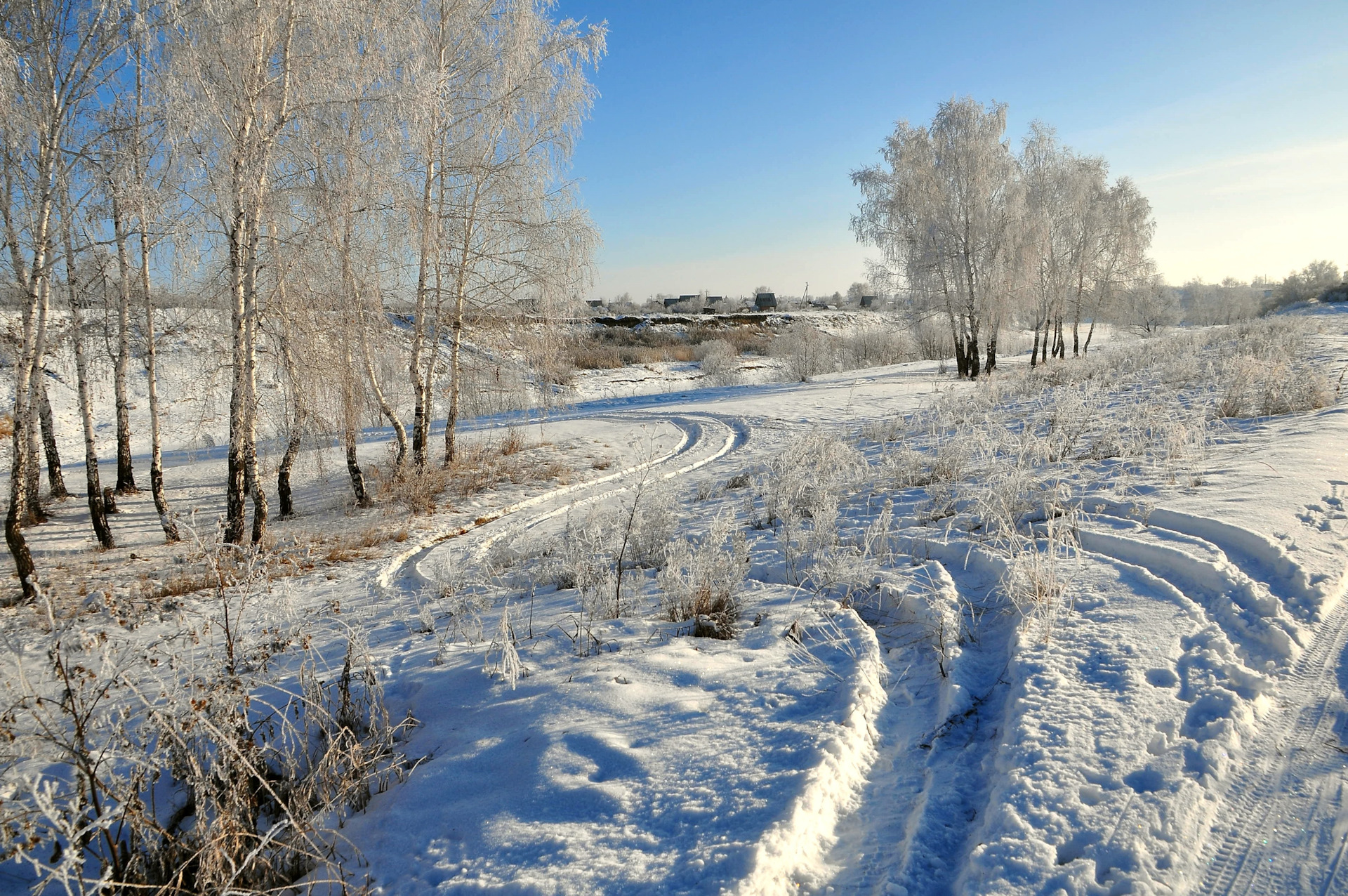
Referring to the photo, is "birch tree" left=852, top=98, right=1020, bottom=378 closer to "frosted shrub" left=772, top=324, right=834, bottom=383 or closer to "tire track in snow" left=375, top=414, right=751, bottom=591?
"frosted shrub" left=772, top=324, right=834, bottom=383

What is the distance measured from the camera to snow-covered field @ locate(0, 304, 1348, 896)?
6.85 ft

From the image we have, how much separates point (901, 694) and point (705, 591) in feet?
4.43

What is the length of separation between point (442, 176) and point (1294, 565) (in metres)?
11.1

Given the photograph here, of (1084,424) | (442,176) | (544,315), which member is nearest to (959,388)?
(1084,424)

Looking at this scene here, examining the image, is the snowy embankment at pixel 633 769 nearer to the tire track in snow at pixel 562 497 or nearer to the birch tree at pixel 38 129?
A: the tire track in snow at pixel 562 497

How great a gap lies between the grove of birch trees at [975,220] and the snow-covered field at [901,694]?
1626 cm

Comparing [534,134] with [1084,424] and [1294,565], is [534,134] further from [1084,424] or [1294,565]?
[1294,565]

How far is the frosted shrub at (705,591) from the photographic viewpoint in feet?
12.6

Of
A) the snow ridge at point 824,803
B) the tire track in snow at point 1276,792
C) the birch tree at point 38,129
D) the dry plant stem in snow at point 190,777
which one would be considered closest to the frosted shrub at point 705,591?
the snow ridge at point 824,803

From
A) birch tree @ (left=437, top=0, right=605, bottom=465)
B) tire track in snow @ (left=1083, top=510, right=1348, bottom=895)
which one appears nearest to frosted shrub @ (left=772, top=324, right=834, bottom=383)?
birch tree @ (left=437, top=0, right=605, bottom=465)

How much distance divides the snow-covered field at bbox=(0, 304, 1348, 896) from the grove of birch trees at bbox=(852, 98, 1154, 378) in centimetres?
1626

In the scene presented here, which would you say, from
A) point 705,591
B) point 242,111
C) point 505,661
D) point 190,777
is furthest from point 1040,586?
point 242,111

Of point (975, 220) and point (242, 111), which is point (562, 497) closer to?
point (242, 111)

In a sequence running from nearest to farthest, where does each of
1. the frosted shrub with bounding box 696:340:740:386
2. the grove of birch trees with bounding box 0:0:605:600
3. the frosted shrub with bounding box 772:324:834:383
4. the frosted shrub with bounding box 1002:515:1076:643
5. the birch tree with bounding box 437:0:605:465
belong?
the frosted shrub with bounding box 1002:515:1076:643 → the grove of birch trees with bounding box 0:0:605:600 → the birch tree with bounding box 437:0:605:465 → the frosted shrub with bounding box 696:340:740:386 → the frosted shrub with bounding box 772:324:834:383
